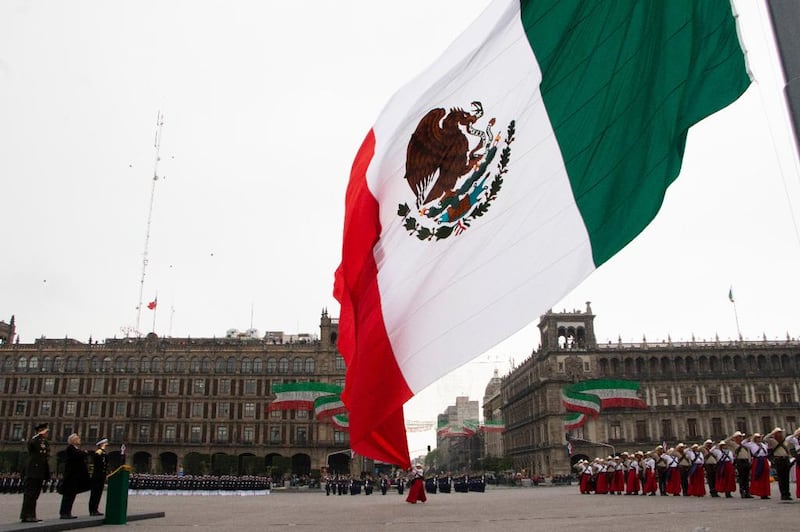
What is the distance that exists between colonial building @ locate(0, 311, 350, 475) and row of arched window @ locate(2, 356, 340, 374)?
0.12 meters

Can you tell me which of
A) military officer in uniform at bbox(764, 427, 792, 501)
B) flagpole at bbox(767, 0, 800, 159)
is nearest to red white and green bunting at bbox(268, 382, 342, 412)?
military officer in uniform at bbox(764, 427, 792, 501)

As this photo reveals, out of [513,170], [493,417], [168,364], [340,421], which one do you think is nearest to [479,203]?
[513,170]

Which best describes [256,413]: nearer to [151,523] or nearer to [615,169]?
[151,523]

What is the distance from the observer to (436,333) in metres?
7.12

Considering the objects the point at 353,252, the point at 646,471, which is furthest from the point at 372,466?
the point at 353,252

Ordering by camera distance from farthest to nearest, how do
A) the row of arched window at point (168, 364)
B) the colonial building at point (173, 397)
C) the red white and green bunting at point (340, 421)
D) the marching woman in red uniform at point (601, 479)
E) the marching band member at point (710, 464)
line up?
the row of arched window at point (168, 364), the colonial building at point (173, 397), the red white and green bunting at point (340, 421), the marching woman in red uniform at point (601, 479), the marching band member at point (710, 464)

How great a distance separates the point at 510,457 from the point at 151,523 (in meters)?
99.5

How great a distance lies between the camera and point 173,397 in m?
84.2

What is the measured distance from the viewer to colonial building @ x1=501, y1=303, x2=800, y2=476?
8119 cm

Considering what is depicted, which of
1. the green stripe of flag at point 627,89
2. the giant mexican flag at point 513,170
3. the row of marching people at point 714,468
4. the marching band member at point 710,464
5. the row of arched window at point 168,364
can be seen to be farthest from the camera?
the row of arched window at point 168,364

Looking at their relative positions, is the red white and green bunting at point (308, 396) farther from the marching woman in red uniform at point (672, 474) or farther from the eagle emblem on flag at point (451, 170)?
the eagle emblem on flag at point (451, 170)

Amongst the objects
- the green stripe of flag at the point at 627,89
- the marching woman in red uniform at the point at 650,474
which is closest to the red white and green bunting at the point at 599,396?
the marching woman in red uniform at the point at 650,474

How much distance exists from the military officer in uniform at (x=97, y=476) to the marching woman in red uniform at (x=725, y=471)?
15.2 meters

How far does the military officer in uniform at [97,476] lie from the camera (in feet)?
44.2
